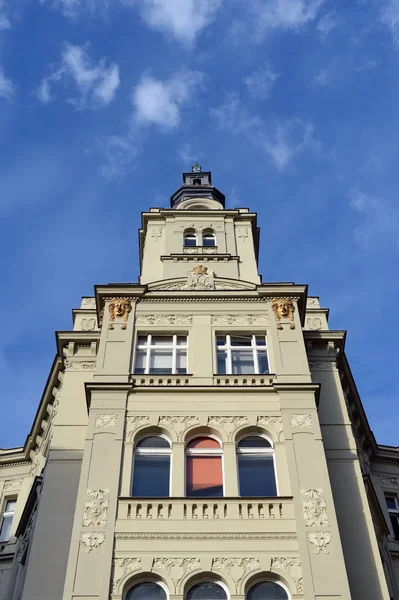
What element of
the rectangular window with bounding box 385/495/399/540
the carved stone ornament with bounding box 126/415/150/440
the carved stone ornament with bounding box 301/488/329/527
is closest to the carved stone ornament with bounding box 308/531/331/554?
the carved stone ornament with bounding box 301/488/329/527

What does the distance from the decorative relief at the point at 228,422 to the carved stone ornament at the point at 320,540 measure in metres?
3.89

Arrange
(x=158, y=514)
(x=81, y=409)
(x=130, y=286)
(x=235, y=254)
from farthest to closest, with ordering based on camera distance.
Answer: (x=235, y=254) < (x=130, y=286) < (x=81, y=409) < (x=158, y=514)

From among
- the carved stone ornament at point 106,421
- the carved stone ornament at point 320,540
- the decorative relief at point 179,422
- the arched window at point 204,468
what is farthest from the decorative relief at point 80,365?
the carved stone ornament at point 320,540

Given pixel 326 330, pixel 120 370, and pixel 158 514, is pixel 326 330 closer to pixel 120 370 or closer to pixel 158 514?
pixel 120 370

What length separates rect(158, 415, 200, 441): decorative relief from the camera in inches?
822

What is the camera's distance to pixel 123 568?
17.4m

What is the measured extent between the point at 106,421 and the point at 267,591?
6.51 m

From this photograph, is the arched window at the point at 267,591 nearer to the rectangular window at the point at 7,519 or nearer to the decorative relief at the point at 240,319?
the decorative relief at the point at 240,319

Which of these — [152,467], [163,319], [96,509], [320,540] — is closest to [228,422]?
[152,467]

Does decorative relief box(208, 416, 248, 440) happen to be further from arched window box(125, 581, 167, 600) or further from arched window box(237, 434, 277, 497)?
arched window box(125, 581, 167, 600)

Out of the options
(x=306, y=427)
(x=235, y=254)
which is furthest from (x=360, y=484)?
(x=235, y=254)

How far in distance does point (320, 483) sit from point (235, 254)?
13.6 m

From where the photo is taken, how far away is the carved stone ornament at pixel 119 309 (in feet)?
81.4

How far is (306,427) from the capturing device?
68.1 ft
